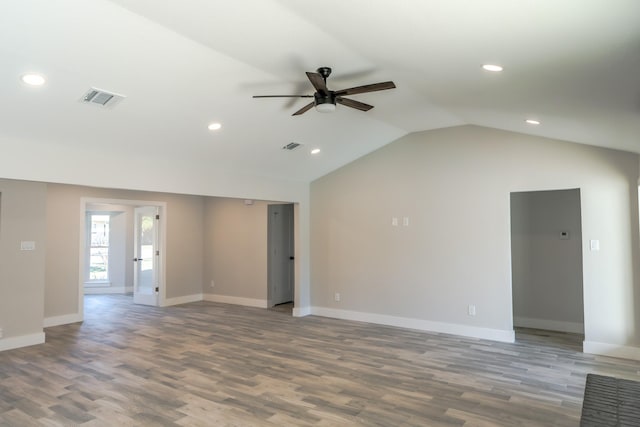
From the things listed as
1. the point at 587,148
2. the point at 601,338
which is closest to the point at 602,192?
the point at 587,148

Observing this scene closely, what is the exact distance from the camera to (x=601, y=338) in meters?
5.07

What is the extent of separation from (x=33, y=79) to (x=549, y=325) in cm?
718

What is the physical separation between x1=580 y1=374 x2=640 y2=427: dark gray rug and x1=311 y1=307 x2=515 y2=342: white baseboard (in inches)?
111

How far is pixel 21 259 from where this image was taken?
5.70 m

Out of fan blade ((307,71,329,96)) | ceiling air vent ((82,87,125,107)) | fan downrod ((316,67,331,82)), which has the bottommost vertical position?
fan blade ((307,71,329,96))

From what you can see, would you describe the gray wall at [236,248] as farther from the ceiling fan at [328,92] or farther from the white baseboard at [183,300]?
the ceiling fan at [328,92]

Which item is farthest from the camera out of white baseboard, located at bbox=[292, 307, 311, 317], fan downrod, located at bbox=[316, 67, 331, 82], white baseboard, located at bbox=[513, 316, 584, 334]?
white baseboard, located at bbox=[292, 307, 311, 317]

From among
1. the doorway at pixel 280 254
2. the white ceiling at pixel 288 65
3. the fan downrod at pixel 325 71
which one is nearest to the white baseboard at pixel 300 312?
the doorway at pixel 280 254

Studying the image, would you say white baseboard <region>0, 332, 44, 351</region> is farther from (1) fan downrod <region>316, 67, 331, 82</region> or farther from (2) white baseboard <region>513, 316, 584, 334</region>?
(2) white baseboard <region>513, 316, 584, 334</region>

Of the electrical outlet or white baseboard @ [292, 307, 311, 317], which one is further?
white baseboard @ [292, 307, 311, 317]

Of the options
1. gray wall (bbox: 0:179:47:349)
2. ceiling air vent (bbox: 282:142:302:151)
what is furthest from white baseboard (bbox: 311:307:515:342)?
gray wall (bbox: 0:179:47:349)

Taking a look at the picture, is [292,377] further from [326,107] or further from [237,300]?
[237,300]

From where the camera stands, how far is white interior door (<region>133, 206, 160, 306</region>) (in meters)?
8.65

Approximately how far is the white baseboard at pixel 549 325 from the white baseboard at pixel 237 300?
462 cm
